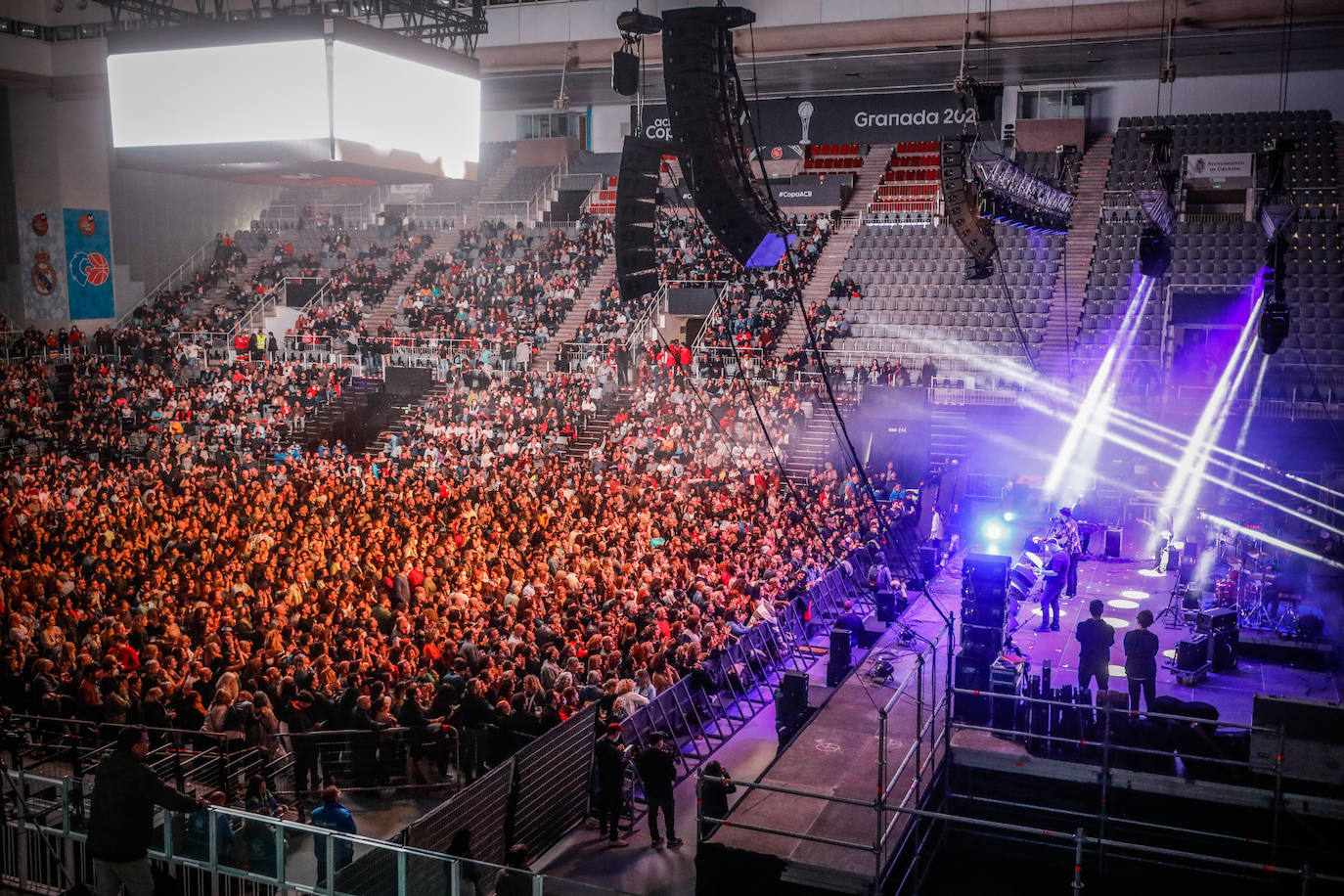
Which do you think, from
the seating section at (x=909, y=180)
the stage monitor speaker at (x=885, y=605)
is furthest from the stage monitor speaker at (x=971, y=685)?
the seating section at (x=909, y=180)

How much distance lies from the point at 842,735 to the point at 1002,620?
1.98 metres

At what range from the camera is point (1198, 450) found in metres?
19.5

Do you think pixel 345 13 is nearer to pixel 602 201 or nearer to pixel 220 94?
pixel 220 94

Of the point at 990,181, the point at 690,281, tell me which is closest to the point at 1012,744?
the point at 990,181

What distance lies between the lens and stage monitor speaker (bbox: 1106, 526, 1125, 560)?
18.2 meters

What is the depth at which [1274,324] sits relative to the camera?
15.5 m

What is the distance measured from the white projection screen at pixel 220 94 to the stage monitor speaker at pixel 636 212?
34.6ft

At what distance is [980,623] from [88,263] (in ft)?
94.2

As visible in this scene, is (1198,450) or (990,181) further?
(1198,450)

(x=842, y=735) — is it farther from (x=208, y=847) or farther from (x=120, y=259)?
(x=120, y=259)

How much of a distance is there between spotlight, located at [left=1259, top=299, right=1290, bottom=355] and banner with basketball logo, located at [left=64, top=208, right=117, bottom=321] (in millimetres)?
28727

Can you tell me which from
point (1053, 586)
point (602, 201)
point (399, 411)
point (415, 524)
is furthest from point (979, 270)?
point (602, 201)

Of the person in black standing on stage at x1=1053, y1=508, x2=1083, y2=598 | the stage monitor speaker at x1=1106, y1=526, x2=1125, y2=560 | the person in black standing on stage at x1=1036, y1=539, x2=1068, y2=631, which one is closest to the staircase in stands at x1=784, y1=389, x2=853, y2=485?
the stage monitor speaker at x1=1106, y1=526, x2=1125, y2=560

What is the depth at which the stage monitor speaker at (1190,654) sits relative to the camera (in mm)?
12406
